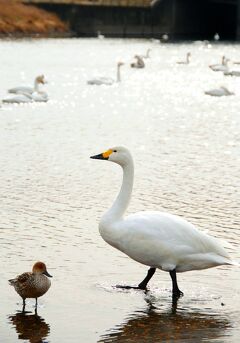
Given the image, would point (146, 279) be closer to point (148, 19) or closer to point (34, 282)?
point (34, 282)

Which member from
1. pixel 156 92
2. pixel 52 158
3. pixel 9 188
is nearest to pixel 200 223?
pixel 9 188

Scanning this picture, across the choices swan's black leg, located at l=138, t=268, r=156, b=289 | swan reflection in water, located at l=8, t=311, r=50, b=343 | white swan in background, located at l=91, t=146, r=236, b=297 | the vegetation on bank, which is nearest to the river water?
Result: swan reflection in water, located at l=8, t=311, r=50, b=343

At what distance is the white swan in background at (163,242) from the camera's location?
397 inches

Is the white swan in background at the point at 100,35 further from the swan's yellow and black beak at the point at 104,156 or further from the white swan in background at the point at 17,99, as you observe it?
the swan's yellow and black beak at the point at 104,156

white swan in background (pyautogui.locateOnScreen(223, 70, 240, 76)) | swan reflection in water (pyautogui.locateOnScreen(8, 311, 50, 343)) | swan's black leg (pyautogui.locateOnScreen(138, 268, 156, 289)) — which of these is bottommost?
white swan in background (pyautogui.locateOnScreen(223, 70, 240, 76))

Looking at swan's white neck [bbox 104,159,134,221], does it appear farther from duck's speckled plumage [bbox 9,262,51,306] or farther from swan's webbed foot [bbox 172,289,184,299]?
duck's speckled plumage [bbox 9,262,51,306]

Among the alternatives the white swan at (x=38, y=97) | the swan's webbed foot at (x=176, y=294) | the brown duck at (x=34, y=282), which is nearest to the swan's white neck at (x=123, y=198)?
the swan's webbed foot at (x=176, y=294)

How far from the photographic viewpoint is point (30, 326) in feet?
30.6

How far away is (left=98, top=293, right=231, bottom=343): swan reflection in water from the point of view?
9.15 m

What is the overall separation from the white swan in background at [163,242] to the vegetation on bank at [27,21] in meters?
79.0

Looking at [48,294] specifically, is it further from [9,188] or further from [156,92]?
[156,92]

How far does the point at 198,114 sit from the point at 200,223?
1929 centimetres

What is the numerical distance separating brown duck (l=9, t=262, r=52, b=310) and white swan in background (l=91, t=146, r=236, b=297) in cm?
91

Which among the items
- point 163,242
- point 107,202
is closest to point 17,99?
point 107,202
